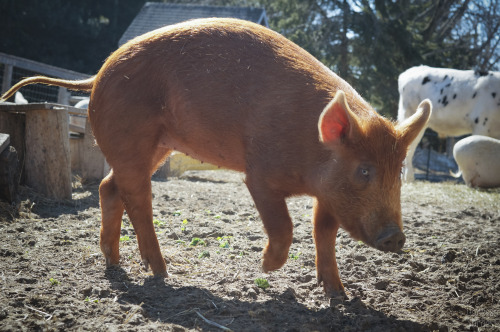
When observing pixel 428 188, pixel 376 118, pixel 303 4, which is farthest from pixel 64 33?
pixel 376 118

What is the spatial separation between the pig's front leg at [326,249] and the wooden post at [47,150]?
11.7ft

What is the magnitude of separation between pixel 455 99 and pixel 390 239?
8.86 m

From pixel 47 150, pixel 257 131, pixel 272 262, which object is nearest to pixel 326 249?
pixel 272 262

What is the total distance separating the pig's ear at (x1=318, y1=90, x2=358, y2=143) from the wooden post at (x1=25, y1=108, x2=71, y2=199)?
12.6ft

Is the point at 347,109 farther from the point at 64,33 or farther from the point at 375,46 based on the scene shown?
the point at 64,33

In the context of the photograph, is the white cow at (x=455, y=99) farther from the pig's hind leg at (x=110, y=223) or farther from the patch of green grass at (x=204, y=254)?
the pig's hind leg at (x=110, y=223)

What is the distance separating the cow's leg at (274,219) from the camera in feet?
9.78

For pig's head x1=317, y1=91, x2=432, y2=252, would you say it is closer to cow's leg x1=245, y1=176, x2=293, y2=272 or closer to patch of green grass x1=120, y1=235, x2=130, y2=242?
cow's leg x1=245, y1=176, x2=293, y2=272

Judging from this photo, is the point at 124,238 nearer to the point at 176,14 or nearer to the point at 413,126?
the point at 413,126

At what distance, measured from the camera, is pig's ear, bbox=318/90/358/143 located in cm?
264

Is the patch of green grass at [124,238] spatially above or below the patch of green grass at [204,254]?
below

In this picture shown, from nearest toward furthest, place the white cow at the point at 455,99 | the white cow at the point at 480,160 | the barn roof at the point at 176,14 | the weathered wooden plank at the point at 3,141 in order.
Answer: the weathered wooden plank at the point at 3,141 → the white cow at the point at 480,160 → the white cow at the point at 455,99 → the barn roof at the point at 176,14

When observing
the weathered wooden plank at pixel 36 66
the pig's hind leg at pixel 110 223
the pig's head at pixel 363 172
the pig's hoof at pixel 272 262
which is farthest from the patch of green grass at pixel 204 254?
the weathered wooden plank at pixel 36 66

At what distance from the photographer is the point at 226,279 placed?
133 inches
